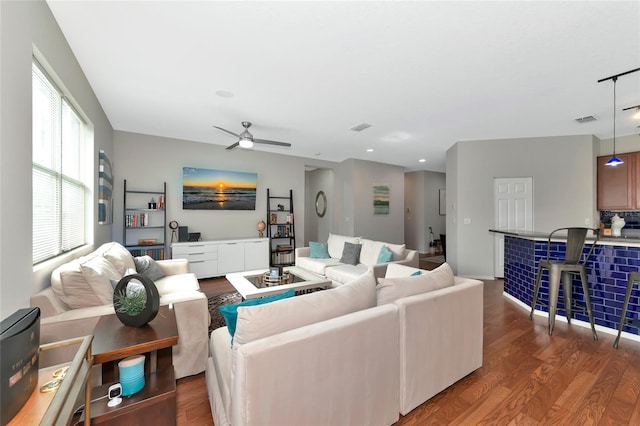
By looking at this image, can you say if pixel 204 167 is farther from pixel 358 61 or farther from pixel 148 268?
pixel 358 61

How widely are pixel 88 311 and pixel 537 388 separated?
327 cm

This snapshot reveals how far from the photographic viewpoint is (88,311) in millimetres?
1894

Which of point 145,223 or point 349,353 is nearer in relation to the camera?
point 349,353

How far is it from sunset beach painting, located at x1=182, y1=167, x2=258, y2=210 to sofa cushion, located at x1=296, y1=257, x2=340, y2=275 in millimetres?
1901

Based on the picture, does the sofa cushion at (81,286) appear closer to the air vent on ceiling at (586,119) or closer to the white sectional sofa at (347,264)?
the white sectional sofa at (347,264)

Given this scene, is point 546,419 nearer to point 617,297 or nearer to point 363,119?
point 617,297

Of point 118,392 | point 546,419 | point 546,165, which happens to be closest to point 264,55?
point 118,392

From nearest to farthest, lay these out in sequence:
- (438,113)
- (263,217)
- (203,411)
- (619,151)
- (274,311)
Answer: (274,311) < (203,411) < (438,113) < (619,151) < (263,217)

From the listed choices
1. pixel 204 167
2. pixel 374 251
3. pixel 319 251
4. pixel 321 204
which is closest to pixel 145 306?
pixel 374 251

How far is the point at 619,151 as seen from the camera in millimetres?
4902

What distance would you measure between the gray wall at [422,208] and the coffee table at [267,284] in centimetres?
592

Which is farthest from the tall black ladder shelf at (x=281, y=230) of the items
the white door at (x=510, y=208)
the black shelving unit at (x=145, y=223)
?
the white door at (x=510, y=208)

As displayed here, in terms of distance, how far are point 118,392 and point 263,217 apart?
16.1ft

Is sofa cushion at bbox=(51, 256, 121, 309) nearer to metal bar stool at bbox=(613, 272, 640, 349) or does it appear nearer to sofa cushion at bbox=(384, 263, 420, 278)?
sofa cushion at bbox=(384, 263, 420, 278)
